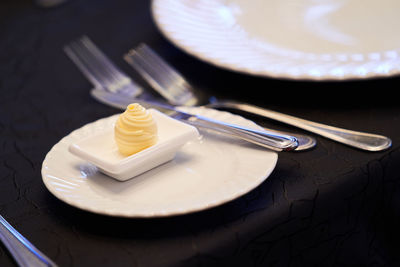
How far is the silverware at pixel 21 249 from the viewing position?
1.42 feet

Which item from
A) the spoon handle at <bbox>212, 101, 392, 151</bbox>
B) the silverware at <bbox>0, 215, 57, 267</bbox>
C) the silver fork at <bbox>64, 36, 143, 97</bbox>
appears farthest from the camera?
the silver fork at <bbox>64, 36, 143, 97</bbox>

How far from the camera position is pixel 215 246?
0.45 m

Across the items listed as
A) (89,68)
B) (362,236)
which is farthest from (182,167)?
(89,68)

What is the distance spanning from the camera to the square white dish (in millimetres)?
496

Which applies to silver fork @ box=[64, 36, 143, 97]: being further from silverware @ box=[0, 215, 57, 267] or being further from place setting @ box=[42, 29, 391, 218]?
silverware @ box=[0, 215, 57, 267]

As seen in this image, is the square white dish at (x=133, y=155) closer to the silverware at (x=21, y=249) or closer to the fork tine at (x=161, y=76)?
the silverware at (x=21, y=249)

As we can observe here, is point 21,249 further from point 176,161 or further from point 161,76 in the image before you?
point 161,76

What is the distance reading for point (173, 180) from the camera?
508mm

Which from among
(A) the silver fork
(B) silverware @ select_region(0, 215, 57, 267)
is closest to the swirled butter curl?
(B) silverware @ select_region(0, 215, 57, 267)

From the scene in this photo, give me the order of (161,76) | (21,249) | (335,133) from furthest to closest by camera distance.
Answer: (161,76), (335,133), (21,249)

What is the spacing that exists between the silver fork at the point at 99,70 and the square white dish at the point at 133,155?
24 cm

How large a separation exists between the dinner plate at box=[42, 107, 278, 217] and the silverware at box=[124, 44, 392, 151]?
88 mm

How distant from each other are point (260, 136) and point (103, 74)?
1.31ft

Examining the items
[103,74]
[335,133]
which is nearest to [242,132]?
[335,133]
